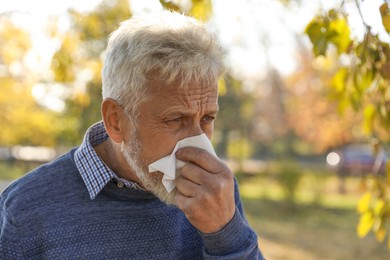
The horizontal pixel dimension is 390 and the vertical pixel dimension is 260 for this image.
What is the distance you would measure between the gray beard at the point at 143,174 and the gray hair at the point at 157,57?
0.11 metres

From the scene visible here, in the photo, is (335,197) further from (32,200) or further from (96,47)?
(32,200)

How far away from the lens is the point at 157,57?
200cm

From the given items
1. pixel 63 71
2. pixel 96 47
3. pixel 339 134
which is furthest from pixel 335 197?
pixel 63 71

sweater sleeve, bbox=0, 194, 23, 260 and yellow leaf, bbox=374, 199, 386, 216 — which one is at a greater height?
sweater sleeve, bbox=0, 194, 23, 260

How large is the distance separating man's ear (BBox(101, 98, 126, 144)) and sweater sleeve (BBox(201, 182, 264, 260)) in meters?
0.47

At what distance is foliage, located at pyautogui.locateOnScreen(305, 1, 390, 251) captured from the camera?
2.43 meters

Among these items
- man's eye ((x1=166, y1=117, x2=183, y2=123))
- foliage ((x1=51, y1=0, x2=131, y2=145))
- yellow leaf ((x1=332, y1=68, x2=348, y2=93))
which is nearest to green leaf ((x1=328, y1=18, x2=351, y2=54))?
yellow leaf ((x1=332, y1=68, x2=348, y2=93))

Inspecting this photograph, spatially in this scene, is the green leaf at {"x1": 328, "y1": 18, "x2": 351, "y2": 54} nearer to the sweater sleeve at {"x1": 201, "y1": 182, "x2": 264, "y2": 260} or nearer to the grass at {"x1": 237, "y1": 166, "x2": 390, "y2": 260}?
the sweater sleeve at {"x1": 201, "y1": 182, "x2": 264, "y2": 260}

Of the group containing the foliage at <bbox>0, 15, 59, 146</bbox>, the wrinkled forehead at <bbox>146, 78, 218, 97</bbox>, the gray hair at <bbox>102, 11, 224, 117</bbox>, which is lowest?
the foliage at <bbox>0, 15, 59, 146</bbox>

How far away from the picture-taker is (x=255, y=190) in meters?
19.4

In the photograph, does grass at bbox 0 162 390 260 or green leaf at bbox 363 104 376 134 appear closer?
green leaf at bbox 363 104 376 134

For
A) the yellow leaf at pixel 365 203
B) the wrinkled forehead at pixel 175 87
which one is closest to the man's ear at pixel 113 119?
the wrinkled forehead at pixel 175 87

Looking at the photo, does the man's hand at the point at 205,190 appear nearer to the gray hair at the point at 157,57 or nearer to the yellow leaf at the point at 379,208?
the gray hair at the point at 157,57

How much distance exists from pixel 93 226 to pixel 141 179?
0.23 meters
